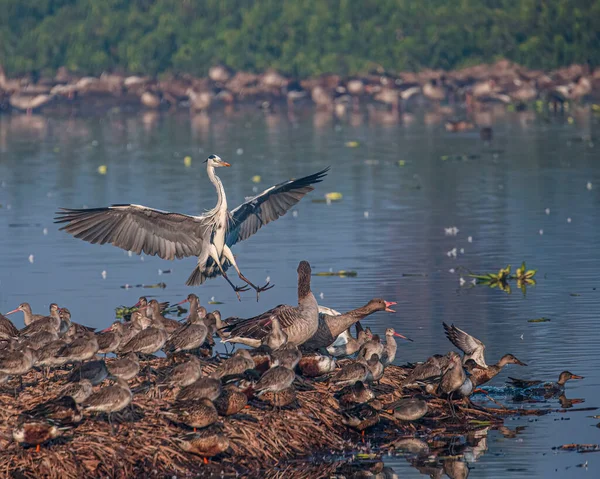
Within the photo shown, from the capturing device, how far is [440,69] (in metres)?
73.8

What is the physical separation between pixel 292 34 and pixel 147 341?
62.9 metres

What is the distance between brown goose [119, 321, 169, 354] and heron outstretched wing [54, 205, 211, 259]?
4212mm

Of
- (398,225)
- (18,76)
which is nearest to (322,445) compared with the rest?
(398,225)

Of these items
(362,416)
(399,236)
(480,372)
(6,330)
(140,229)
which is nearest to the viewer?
(362,416)

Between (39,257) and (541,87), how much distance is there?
144 ft

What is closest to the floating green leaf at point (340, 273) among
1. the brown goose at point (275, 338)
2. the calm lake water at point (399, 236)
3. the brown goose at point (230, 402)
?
the calm lake water at point (399, 236)

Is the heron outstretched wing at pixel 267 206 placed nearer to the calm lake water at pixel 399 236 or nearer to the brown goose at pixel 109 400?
the calm lake water at pixel 399 236

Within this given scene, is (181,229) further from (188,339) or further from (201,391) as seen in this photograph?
(201,391)

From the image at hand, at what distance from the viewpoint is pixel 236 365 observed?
1441cm

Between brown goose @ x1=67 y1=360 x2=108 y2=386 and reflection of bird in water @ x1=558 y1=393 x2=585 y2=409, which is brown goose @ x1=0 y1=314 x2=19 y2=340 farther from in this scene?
reflection of bird in water @ x1=558 y1=393 x2=585 y2=409

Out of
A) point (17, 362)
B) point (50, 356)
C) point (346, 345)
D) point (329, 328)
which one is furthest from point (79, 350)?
point (346, 345)

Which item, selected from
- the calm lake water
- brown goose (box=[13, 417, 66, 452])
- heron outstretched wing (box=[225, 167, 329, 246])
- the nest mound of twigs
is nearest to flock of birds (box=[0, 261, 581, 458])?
brown goose (box=[13, 417, 66, 452])

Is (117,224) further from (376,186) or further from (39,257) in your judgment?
(376,186)

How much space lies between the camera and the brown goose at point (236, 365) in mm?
14355
